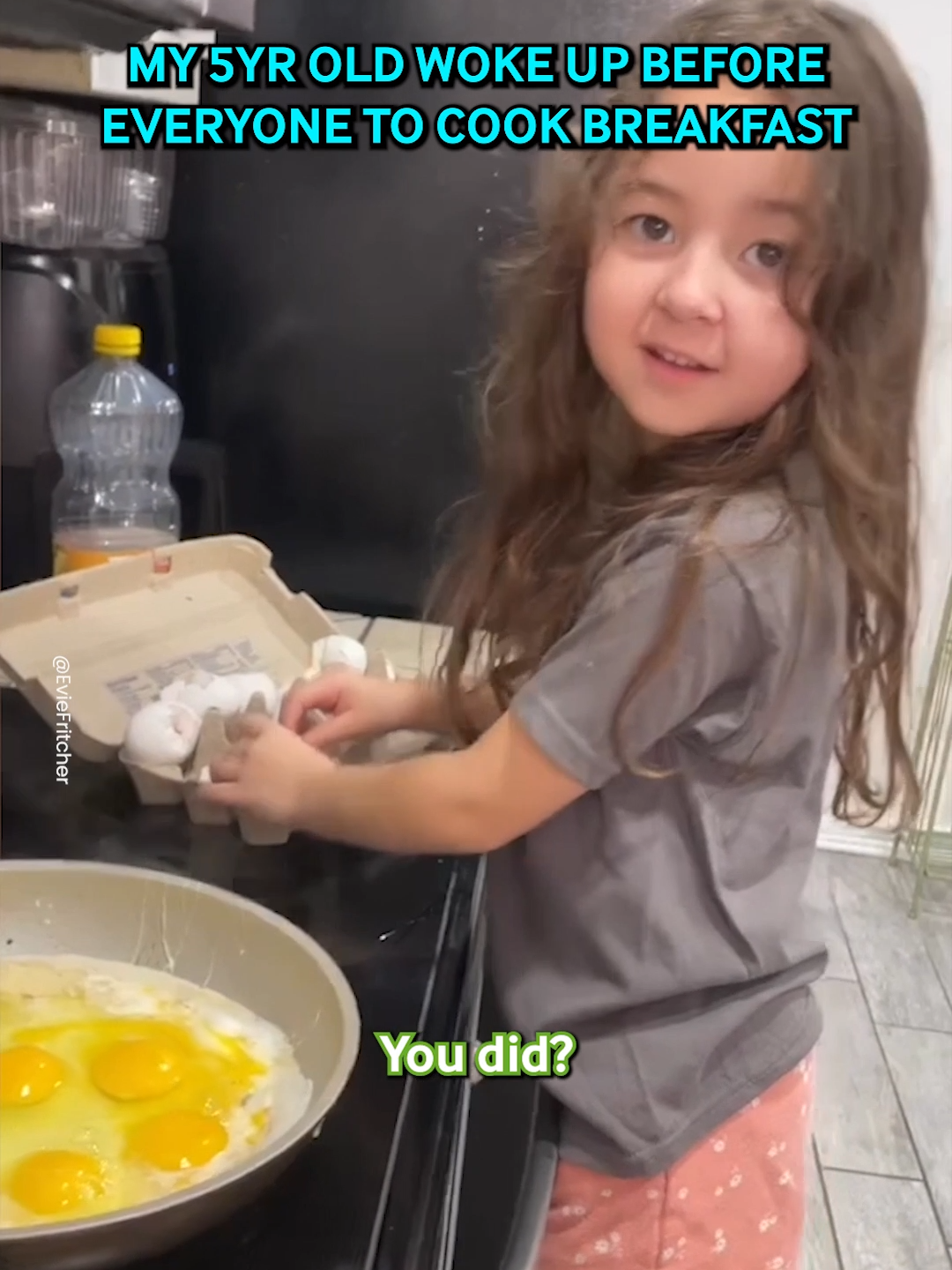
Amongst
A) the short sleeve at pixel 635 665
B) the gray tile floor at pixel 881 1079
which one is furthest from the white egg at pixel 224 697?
the gray tile floor at pixel 881 1079

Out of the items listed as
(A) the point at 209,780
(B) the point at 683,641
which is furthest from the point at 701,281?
(A) the point at 209,780

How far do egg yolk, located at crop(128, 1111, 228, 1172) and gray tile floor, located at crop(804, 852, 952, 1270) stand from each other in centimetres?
68

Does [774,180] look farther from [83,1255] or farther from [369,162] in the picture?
[369,162]

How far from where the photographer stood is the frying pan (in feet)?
1.57

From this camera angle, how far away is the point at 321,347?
95cm

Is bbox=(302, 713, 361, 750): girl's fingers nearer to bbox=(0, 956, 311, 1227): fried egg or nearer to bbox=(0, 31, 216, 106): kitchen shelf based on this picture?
bbox=(0, 956, 311, 1227): fried egg

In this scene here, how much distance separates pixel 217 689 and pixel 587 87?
374mm

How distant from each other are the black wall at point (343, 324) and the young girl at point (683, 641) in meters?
0.30

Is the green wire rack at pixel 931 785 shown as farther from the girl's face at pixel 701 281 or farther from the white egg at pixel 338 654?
the girl's face at pixel 701 281

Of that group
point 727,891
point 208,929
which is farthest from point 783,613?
point 208,929

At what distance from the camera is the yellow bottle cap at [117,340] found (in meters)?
0.85

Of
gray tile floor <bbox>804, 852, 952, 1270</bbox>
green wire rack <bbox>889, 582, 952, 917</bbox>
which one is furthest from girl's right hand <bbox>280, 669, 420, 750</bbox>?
green wire rack <bbox>889, 582, 952, 917</bbox>

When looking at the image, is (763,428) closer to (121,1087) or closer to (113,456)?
(121,1087)

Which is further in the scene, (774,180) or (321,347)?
(321,347)
